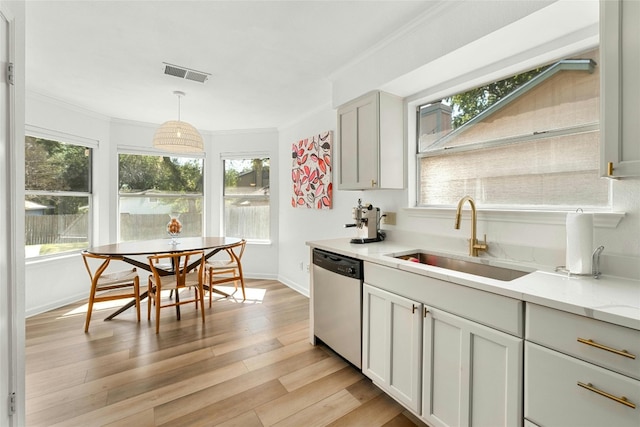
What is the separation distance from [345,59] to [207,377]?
2.75 meters

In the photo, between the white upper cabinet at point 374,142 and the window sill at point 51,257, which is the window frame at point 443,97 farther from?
the window sill at point 51,257

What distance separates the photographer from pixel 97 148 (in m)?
3.95

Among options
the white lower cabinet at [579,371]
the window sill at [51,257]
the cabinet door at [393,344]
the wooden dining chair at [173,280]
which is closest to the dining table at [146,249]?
the wooden dining chair at [173,280]

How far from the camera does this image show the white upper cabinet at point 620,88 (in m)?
1.11

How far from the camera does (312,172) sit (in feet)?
12.2

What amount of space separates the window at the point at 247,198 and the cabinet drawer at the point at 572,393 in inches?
159

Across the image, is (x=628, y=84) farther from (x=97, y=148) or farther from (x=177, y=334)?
(x=97, y=148)

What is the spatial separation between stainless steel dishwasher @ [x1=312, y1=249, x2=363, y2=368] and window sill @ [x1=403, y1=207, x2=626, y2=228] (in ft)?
2.48

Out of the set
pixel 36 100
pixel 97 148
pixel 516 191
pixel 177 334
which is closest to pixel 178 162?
pixel 97 148

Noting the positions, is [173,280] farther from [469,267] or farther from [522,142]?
[522,142]

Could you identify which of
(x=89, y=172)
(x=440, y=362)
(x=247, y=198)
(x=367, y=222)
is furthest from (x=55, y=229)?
(x=440, y=362)

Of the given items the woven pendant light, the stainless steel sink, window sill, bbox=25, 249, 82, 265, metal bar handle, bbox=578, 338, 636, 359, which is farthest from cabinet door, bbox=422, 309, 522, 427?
window sill, bbox=25, 249, 82, 265

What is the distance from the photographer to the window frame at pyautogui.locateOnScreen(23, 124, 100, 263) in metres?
3.26

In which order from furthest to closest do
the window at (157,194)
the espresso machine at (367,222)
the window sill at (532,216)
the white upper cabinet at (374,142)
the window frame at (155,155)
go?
the window at (157,194), the window frame at (155,155), the espresso machine at (367,222), the white upper cabinet at (374,142), the window sill at (532,216)
